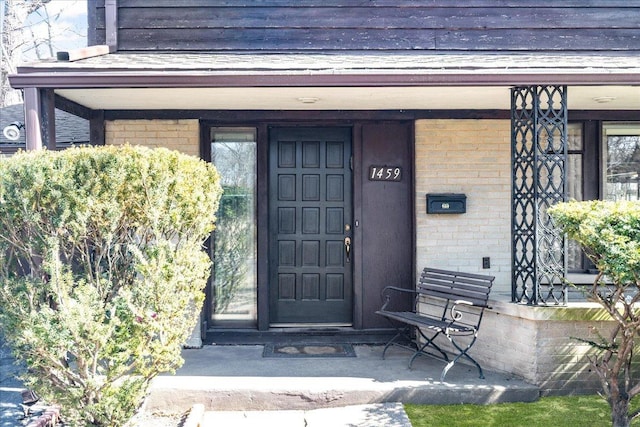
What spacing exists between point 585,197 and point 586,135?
712 millimetres

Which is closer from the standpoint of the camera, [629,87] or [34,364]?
[34,364]

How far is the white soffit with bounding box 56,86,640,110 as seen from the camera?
571 centimetres

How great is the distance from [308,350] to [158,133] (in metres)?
2.88

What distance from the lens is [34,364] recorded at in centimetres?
385

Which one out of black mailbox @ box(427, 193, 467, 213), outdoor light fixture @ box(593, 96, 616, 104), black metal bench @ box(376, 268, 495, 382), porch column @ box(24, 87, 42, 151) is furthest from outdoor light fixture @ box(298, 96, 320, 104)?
outdoor light fixture @ box(593, 96, 616, 104)

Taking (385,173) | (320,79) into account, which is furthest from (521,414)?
(320,79)

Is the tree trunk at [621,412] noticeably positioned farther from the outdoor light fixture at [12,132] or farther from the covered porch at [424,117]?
the outdoor light fixture at [12,132]

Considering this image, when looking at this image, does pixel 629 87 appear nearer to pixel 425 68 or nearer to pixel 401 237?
pixel 425 68

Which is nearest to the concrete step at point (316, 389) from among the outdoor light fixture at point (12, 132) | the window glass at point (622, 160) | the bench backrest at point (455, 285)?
the bench backrest at point (455, 285)

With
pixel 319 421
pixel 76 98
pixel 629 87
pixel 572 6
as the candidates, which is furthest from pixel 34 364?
pixel 572 6

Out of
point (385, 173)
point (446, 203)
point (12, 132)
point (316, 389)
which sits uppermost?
point (12, 132)

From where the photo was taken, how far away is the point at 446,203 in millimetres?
6703

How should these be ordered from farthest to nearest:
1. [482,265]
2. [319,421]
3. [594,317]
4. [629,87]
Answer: [482,265]
[629,87]
[594,317]
[319,421]

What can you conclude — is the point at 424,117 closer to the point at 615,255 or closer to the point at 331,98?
the point at 331,98
